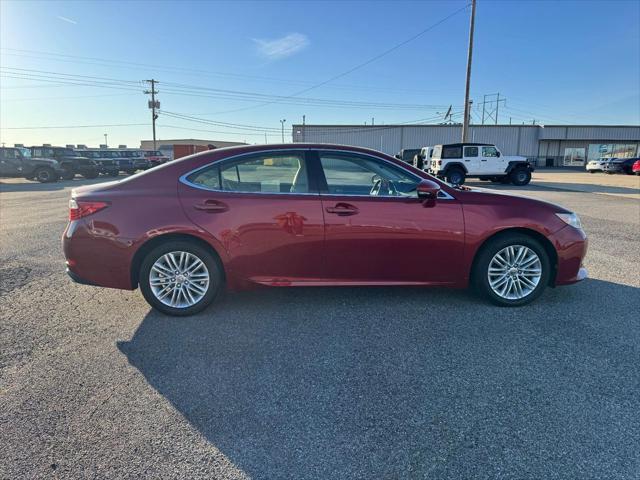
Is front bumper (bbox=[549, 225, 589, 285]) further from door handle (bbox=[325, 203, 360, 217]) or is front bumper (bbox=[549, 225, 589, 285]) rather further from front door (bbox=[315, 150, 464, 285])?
door handle (bbox=[325, 203, 360, 217])

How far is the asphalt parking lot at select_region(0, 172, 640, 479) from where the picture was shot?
203 cm

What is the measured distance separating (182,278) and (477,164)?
65.0 feet

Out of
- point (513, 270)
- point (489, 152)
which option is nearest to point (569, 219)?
point (513, 270)

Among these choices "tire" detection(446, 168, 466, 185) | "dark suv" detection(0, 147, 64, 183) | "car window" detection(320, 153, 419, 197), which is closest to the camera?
"car window" detection(320, 153, 419, 197)

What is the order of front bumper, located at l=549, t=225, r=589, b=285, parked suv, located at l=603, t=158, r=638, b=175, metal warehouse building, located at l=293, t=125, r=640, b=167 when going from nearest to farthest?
1. front bumper, located at l=549, t=225, r=589, b=285
2. parked suv, located at l=603, t=158, r=638, b=175
3. metal warehouse building, located at l=293, t=125, r=640, b=167

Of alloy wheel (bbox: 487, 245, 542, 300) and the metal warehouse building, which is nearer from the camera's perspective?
alloy wheel (bbox: 487, 245, 542, 300)

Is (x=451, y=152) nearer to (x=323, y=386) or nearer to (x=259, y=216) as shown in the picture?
(x=259, y=216)

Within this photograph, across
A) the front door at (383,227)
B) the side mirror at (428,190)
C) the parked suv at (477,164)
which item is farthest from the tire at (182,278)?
the parked suv at (477,164)

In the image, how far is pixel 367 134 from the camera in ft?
162

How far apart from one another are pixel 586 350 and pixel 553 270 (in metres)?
1.09

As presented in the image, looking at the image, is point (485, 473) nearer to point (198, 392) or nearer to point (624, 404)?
point (624, 404)

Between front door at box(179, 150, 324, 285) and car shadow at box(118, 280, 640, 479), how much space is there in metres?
0.47

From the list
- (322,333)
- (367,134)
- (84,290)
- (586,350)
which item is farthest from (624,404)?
(367,134)

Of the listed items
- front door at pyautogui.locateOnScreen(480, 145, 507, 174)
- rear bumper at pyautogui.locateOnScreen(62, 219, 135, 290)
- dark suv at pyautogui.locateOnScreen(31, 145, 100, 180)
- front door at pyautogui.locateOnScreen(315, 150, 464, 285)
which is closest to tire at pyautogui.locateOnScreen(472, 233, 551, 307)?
front door at pyautogui.locateOnScreen(315, 150, 464, 285)
